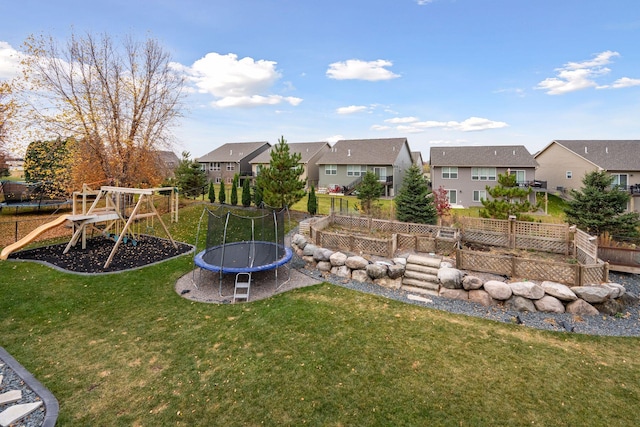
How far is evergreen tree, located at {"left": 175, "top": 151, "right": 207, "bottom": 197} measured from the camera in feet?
86.3

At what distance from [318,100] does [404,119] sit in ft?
93.1

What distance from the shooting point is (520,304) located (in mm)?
8141

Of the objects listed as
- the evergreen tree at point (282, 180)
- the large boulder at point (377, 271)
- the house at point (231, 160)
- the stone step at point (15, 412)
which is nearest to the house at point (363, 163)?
the house at point (231, 160)

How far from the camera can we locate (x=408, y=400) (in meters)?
4.78

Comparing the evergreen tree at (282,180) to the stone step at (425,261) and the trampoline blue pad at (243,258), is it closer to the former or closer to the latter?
the trampoline blue pad at (243,258)

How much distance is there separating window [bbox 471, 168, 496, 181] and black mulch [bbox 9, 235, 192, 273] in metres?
27.2

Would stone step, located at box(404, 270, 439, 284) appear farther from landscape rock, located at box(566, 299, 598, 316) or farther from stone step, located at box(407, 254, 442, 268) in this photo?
landscape rock, located at box(566, 299, 598, 316)

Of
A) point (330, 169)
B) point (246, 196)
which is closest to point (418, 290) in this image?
point (246, 196)

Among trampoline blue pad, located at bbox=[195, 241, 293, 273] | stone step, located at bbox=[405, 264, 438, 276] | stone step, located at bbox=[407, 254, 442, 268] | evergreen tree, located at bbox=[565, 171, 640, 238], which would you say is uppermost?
evergreen tree, located at bbox=[565, 171, 640, 238]

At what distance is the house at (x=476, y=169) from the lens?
2844 cm

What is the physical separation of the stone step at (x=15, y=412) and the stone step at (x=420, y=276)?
29.7ft

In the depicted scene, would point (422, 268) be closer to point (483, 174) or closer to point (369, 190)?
point (369, 190)

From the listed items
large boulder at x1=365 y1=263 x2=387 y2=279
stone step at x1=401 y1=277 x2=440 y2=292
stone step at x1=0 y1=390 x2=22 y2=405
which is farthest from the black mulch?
stone step at x1=401 y1=277 x2=440 y2=292

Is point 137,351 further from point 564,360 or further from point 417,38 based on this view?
point 417,38
